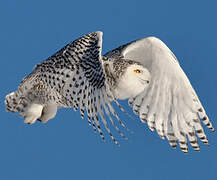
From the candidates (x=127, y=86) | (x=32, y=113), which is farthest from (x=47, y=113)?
(x=127, y=86)

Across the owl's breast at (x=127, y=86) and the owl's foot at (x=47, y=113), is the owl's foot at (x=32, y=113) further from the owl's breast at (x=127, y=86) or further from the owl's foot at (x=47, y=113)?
the owl's breast at (x=127, y=86)

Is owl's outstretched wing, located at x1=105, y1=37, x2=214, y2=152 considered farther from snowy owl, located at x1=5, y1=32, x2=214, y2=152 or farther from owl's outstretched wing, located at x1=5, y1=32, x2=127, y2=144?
owl's outstretched wing, located at x1=5, y1=32, x2=127, y2=144

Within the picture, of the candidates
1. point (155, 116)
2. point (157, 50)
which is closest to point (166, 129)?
point (155, 116)

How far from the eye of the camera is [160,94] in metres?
2.53

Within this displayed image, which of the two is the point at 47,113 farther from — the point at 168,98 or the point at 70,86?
the point at 168,98

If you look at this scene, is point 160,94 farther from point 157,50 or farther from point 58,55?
point 58,55

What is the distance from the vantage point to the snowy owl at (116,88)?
6.92 feet

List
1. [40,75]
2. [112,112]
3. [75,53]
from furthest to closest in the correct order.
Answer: [40,75] → [75,53] → [112,112]

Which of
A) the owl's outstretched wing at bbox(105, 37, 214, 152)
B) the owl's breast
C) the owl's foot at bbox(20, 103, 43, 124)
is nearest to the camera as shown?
the owl's breast

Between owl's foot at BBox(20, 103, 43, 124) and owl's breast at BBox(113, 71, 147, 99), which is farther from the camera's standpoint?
owl's foot at BBox(20, 103, 43, 124)

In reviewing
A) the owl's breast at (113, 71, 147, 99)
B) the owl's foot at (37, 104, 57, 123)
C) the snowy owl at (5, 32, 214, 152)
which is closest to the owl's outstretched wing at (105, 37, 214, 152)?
the snowy owl at (5, 32, 214, 152)

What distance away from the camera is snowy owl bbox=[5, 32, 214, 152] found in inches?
83.0

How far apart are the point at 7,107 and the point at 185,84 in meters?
0.94

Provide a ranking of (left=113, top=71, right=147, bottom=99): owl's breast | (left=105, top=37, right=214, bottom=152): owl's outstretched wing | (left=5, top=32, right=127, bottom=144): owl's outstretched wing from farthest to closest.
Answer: (left=105, top=37, right=214, bottom=152): owl's outstretched wing
(left=113, top=71, right=147, bottom=99): owl's breast
(left=5, top=32, right=127, bottom=144): owl's outstretched wing
